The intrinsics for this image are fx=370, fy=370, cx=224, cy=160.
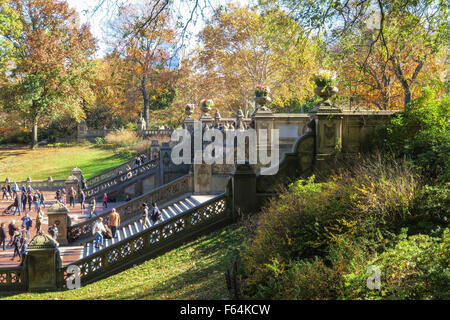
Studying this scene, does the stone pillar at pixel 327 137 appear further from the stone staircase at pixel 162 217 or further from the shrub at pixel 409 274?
the shrub at pixel 409 274

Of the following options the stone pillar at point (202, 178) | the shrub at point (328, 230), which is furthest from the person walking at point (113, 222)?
the shrub at point (328, 230)

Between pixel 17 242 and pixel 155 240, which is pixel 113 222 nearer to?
pixel 17 242

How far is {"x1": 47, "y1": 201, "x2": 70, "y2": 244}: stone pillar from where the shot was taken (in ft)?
55.2

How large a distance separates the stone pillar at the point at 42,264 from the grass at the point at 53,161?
24014 mm

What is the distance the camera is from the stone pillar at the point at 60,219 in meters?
16.8

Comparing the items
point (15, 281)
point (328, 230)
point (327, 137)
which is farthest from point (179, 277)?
point (327, 137)

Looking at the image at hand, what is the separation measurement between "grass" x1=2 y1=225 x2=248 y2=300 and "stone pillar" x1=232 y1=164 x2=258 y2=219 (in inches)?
28.7

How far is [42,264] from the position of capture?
11.0 metres

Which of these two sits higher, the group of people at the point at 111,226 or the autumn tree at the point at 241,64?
the autumn tree at the point at 241,64

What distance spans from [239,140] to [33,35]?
3776 centimetres

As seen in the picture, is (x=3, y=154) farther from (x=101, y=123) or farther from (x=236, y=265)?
(x=236, y=265)

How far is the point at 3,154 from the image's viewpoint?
149 ft

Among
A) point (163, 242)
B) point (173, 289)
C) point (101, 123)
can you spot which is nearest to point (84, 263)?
point (163, 242)

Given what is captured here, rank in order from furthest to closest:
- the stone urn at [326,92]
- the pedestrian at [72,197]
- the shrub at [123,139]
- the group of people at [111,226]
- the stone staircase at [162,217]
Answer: the shrub at [123,139] → the pedestrian at [72,197] → the stone staircase at [162,217] → the group of people at [111,226] → the stone urn at [326,92]
